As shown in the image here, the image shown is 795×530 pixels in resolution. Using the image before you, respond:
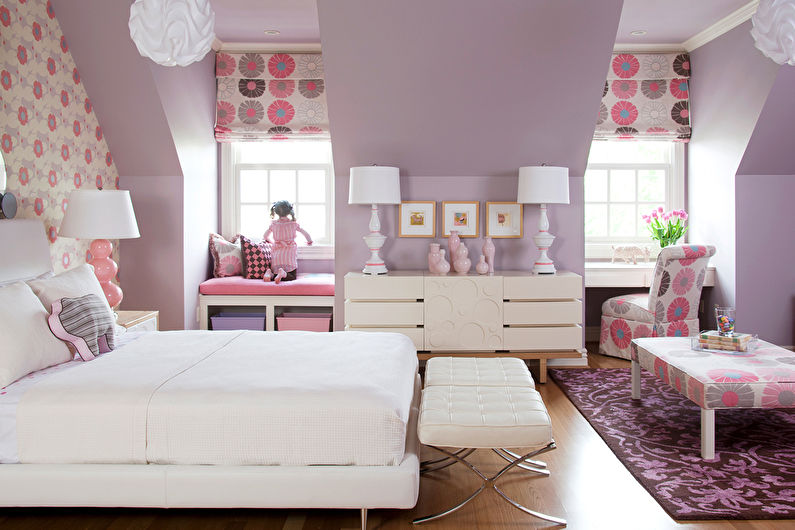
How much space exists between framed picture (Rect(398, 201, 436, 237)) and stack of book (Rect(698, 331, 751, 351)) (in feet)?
6.60

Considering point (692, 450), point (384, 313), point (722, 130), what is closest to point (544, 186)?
point (384, 313)

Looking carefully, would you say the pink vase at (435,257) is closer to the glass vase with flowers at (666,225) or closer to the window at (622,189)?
the window at (622,189)

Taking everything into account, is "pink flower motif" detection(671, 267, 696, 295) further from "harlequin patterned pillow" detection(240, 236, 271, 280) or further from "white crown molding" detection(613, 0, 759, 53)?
"harlequin patterned pillow" detection(240, 236, 271, 280)

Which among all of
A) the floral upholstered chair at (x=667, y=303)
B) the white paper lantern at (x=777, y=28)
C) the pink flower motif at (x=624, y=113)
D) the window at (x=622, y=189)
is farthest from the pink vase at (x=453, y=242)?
the white paper lantern at (x=777, y=28)

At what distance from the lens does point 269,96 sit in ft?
18.0

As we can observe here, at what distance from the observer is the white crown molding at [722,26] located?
4.53 meters

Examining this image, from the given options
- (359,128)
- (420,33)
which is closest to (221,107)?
(359,128)

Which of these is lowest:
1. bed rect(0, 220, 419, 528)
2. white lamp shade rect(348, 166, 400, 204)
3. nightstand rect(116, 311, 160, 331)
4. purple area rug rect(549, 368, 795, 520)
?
purple area rug rect(549, 368, 795, 520)

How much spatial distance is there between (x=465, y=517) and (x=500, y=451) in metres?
0.66

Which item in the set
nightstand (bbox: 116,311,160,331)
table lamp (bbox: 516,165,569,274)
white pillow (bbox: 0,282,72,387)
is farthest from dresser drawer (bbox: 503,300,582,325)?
white pillow (bbox: 0,282,72,387)

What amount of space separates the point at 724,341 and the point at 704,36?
2885 millimetres

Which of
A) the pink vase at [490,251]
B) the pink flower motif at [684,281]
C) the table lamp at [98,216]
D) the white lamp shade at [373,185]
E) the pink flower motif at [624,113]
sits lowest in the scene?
the pink flower motif at [684,281]

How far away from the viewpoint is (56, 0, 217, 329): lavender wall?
162 inches

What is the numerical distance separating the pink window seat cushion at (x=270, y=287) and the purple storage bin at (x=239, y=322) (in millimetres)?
186
